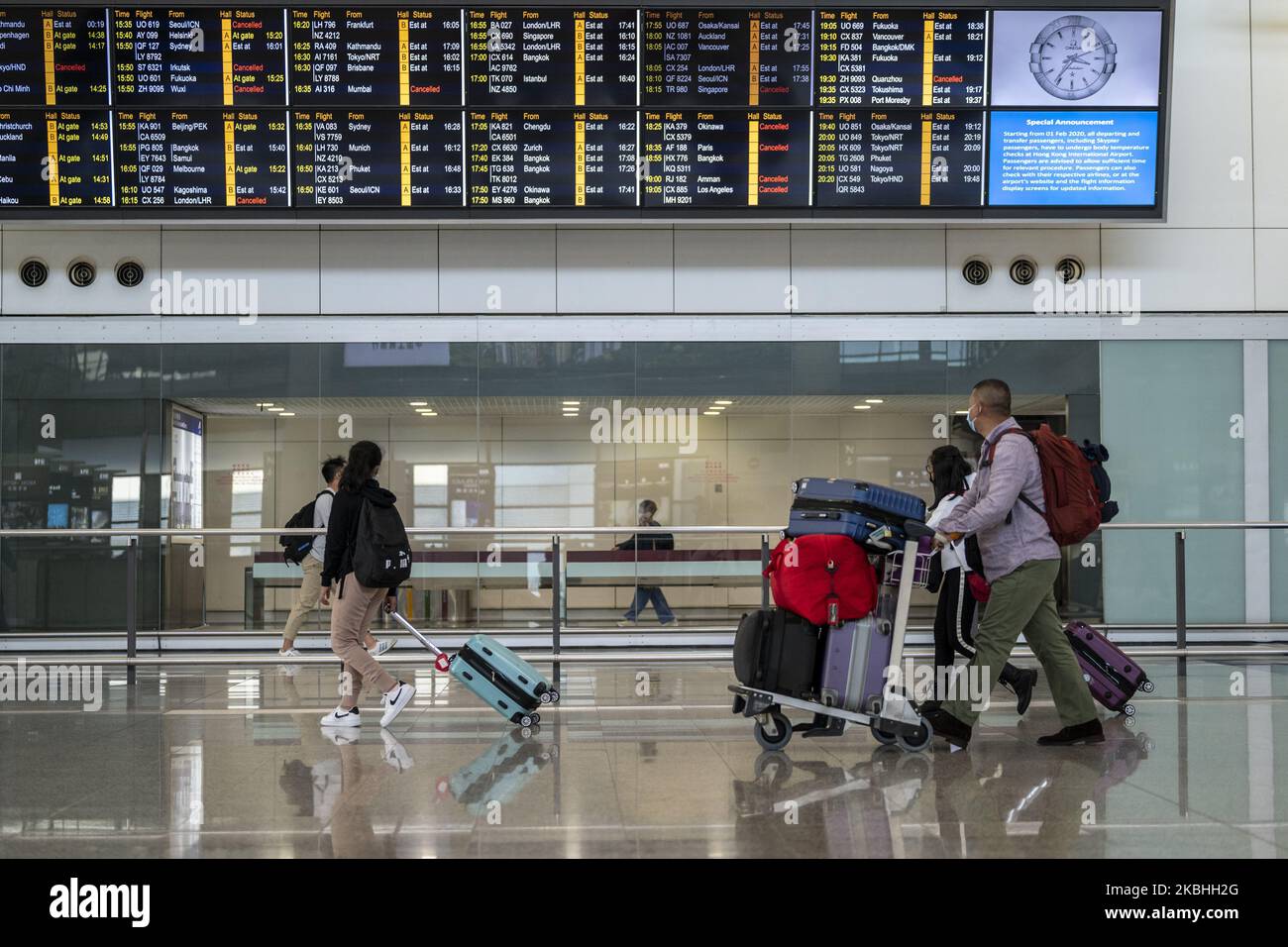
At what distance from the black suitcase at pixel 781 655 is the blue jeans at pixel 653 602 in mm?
4670

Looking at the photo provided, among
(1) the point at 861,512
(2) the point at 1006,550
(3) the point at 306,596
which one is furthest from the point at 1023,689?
(3) the point at 306,596

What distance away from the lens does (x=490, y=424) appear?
420 inches

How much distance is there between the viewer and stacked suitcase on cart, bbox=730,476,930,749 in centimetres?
520

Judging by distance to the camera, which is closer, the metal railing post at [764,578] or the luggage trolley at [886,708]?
the luggage trolley at [886,708]

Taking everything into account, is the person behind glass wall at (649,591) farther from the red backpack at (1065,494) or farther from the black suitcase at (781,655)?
the red backpack at (1065,494)

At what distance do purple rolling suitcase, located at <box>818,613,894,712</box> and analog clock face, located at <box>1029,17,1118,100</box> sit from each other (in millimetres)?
6251

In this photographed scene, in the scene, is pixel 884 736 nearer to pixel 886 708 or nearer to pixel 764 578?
pixel 886 708

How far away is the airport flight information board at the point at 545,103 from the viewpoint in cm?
942

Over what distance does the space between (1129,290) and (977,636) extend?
21.2ft

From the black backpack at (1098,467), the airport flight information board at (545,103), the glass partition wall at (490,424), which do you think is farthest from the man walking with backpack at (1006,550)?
the glass partition wall at (490,424)

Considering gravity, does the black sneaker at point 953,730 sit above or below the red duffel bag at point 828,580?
→ below

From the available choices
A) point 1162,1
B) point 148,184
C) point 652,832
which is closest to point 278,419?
point 148,184

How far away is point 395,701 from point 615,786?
6.33 feet

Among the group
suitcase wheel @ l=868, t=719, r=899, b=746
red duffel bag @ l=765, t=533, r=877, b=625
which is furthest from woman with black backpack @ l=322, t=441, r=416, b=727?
suitcase wheel @ l=868, t=719, r=899, b=746
